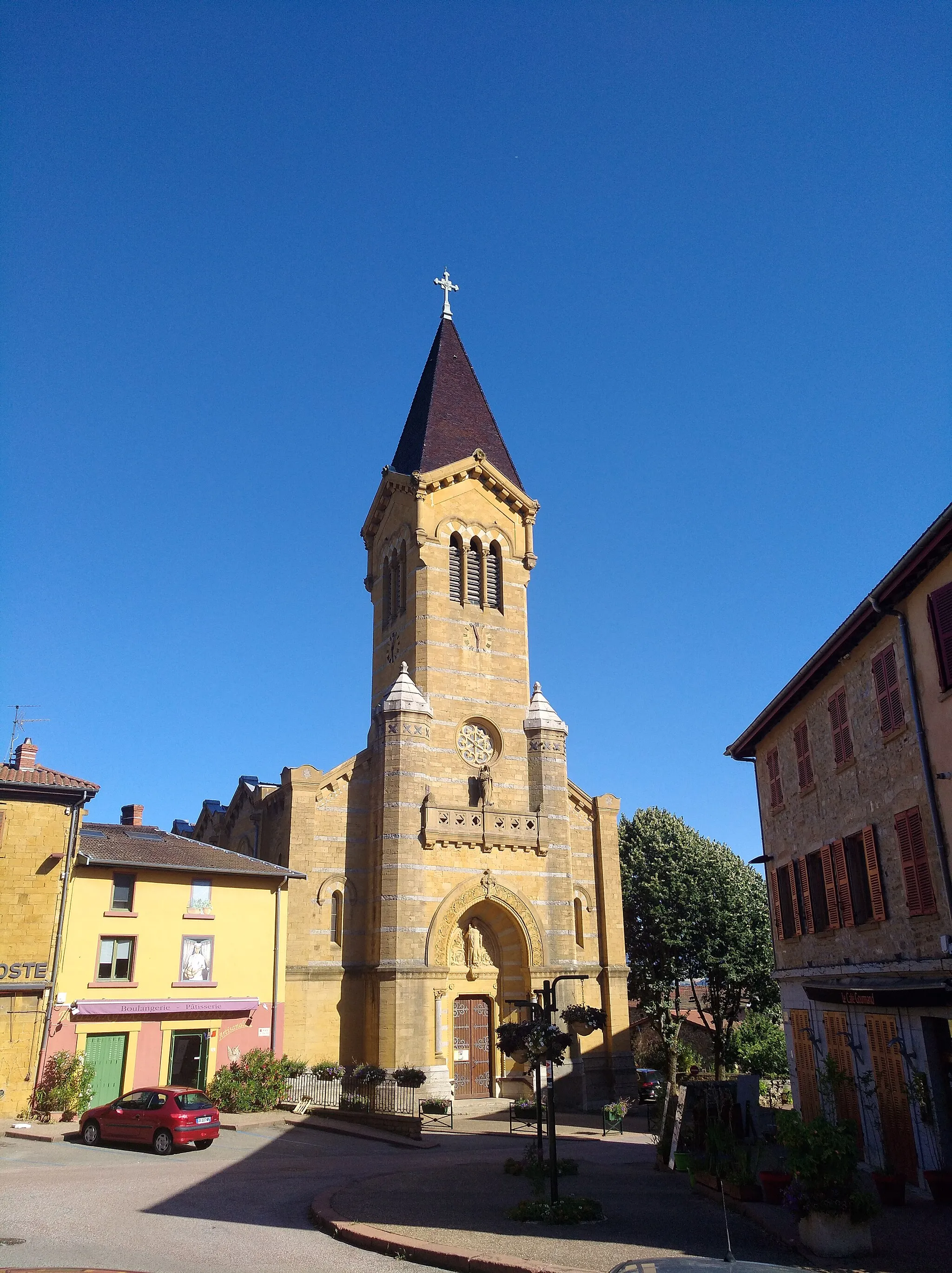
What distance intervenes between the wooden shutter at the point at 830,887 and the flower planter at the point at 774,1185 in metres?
6.10

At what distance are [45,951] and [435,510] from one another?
2096 cm

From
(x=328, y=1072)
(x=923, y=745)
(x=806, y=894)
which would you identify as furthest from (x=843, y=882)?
(x=328, y=1072)

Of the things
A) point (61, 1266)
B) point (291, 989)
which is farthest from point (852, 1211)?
point (291, 989)

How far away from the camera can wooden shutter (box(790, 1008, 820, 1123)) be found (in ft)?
66.9

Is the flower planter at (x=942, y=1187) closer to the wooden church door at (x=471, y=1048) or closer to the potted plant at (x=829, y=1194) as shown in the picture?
the potted plant at (x=829, y=1194)

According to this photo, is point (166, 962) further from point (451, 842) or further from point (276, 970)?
point (451, 842)

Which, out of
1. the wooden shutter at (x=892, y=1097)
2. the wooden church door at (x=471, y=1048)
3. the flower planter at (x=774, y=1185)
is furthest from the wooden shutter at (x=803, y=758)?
the wooden church door at (x=471, y=1048)

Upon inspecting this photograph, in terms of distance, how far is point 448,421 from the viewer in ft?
138

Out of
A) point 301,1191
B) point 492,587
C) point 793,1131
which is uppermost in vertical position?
point 492,587

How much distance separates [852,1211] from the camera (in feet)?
37.4

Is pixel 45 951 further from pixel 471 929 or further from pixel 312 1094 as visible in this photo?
pixel 471 929

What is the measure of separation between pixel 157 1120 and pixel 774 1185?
13.1 metres

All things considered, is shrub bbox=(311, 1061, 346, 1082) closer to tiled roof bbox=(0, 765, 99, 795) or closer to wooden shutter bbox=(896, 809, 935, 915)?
tiled roof bbox=(0, 765, 99, 795)

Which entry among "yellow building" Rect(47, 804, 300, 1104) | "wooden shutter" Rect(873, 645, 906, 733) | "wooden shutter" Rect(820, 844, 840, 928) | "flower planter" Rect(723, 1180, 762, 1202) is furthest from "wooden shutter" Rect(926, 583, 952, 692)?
"yellow building" Rect(47, 804, 300, 1104)
